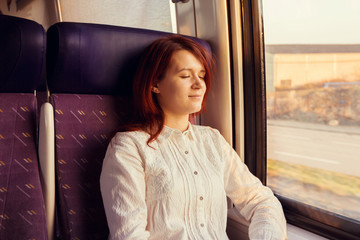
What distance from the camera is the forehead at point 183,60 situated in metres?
1.32

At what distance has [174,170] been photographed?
1217mm

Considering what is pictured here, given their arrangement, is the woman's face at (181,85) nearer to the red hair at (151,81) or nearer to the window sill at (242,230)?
the red hair at (151,81)

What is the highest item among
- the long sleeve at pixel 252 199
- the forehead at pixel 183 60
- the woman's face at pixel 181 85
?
the forehead at pixel 183 60

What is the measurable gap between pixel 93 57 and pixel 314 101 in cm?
101

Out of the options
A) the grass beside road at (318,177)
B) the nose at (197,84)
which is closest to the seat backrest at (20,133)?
the nose at (197,84)

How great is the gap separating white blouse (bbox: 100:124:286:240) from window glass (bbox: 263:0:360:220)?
0.84ft

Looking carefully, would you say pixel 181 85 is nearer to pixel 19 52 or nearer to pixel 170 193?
pixel 170 193

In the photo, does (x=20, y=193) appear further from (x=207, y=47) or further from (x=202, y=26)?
(x=202, y=26)

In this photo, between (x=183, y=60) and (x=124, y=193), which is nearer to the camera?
(x=124, y=193)

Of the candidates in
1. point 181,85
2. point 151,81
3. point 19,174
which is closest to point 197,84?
point 181,85

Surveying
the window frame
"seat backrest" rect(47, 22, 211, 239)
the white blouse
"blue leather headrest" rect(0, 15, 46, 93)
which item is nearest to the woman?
the white blouse

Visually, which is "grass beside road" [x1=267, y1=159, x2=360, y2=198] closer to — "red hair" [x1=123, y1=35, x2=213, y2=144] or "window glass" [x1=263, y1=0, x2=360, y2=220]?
"window glass" [x1=263, y1=0, x2=360, y2=220]

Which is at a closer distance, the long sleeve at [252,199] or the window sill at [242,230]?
the long sleeve at [252,199]

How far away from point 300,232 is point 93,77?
120 cm
